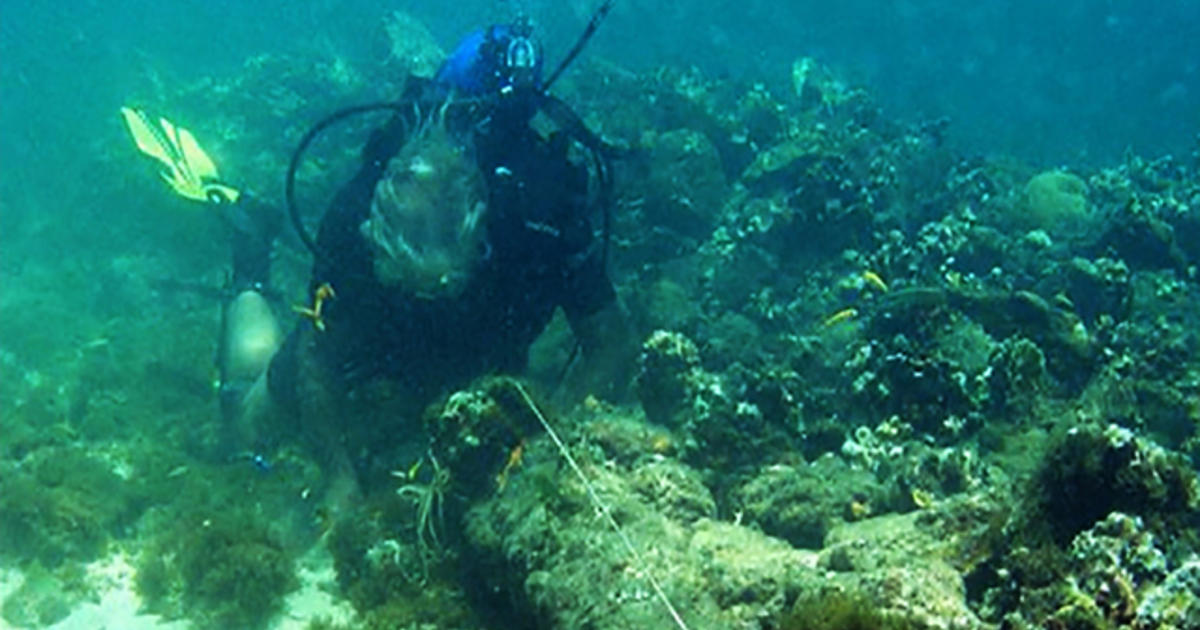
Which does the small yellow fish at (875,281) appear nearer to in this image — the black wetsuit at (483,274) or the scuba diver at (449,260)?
the scuba diver at (449,260)

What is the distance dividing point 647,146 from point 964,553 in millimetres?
10378

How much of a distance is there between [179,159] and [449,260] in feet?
23.0

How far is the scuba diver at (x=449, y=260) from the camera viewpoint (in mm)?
6148

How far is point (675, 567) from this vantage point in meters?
4.20

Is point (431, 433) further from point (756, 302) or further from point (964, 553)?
point (756, 302)

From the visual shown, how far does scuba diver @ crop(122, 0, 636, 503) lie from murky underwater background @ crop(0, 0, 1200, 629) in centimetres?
43

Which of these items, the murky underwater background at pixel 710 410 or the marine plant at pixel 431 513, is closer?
the murky underwater background at pixel 710 410

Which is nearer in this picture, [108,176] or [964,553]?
[964,553]

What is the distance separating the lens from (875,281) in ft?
32.8

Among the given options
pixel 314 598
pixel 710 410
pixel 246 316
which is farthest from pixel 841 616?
pixel 246 316

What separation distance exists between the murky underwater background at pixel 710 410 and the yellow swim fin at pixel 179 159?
1.11 m

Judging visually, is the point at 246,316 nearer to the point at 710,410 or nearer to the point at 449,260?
the point at 449,260

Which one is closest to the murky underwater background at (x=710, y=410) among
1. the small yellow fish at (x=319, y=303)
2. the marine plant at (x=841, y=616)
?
the marine plant at (x=841, y=616)

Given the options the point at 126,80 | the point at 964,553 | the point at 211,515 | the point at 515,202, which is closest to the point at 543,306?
the point at 515,202
